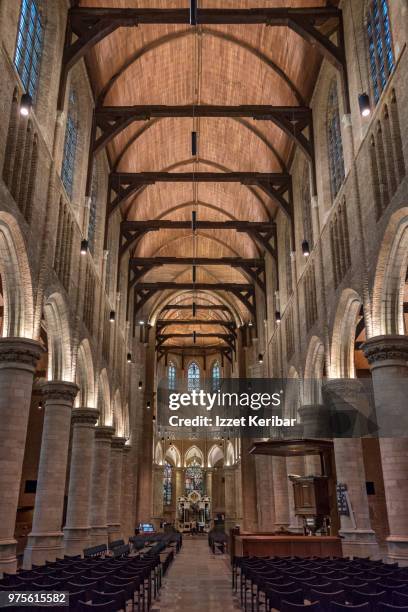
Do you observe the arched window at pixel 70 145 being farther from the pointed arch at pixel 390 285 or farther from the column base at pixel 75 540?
the column base at pixel 75 540

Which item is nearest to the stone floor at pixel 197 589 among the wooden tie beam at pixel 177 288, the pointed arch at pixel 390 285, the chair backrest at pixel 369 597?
the chair backrest at pixel 369 597

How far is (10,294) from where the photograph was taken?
14.5 m

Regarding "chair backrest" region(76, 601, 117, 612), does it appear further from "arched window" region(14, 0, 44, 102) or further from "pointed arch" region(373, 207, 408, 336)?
"arched window" region(14, 0, 44, 102)

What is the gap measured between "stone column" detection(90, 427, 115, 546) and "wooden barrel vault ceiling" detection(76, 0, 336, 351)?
1297 centimetres

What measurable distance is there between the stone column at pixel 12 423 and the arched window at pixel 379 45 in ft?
40.0

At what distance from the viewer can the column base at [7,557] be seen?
12.3 m

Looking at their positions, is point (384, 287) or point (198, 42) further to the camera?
point (198, 42)

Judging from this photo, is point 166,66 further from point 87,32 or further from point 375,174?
point 375,174

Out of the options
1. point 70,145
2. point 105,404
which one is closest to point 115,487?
point 105,404

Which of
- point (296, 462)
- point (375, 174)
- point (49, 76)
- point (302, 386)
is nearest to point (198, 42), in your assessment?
point (49, 76)

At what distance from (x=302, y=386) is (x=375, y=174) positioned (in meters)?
11.1

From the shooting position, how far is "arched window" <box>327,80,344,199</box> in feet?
64.4

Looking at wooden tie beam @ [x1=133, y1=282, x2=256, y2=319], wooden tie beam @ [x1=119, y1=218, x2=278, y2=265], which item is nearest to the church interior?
wooden tie beam @ [x1=119, y1=218, x2=278, y2=265]

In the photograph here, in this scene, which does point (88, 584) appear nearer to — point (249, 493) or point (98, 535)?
point (98, 535)
